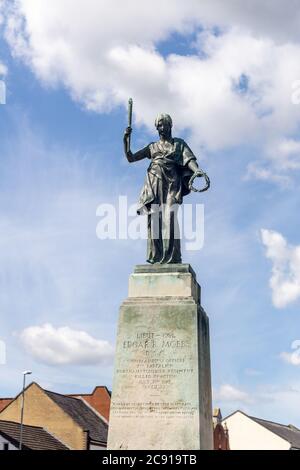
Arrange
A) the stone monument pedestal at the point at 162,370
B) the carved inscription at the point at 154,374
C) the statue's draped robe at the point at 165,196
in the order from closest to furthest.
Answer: the stone monument pedestal at the point at 162,370, the carved inscription at the point at 154,374, the statue's draped robe at the point at 165,196

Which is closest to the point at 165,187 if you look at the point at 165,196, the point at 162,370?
the point at 165,196

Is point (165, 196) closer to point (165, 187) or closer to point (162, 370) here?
point (165, 187)

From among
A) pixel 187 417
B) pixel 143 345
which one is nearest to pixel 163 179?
pixel 143 345

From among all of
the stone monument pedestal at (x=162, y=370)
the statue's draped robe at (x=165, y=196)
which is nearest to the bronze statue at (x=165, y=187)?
the statue's draped robe at (x=165, y=196)

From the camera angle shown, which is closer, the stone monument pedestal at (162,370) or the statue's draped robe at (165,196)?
the stone monument pedestal at (162,370)

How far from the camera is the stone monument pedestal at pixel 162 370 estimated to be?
36.8ft

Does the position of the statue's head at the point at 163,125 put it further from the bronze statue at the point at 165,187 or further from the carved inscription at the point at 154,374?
the carved inscription at the point at 154,374

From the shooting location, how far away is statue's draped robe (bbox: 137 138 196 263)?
13.1 meters

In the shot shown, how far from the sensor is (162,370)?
38.0 feet

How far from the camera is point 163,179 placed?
530 inches

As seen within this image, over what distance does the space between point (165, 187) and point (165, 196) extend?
0.20 metres
